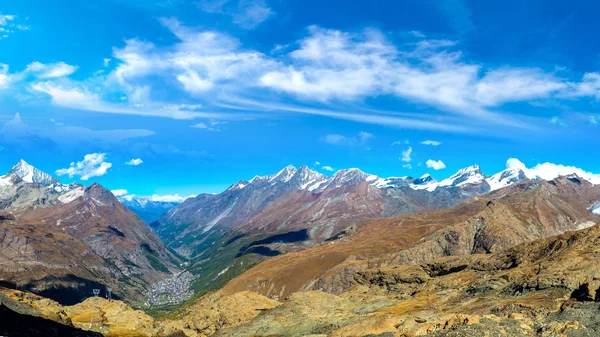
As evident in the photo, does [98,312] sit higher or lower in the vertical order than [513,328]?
higher

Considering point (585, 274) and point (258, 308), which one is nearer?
point (585, 274)

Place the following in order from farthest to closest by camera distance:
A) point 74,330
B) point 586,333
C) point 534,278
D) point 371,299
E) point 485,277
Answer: point 371,299 < point 485,277 < point 74,330 < point 534,278 < point 586,333

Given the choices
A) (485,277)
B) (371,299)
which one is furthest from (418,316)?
(371,299)

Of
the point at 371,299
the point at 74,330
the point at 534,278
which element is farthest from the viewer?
the point at 371,299

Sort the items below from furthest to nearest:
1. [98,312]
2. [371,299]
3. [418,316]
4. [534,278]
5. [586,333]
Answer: [98,312] < [371,299] < [534,278] < [418,316] < [586,333]

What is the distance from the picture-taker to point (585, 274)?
4272 inches

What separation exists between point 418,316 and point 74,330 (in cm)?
9853

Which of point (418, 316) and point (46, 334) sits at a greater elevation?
point (46, 334)

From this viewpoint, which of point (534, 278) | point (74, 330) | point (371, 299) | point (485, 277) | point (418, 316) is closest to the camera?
point (418, 316)

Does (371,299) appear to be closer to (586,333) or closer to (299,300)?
(299,300)

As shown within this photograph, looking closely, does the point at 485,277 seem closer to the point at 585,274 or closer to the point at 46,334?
the point at 585,274

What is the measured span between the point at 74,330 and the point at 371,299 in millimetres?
103307

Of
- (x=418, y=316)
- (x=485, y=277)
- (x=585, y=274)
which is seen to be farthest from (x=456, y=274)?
(x=418, y=316)

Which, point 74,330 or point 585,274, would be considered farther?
point 74,330
